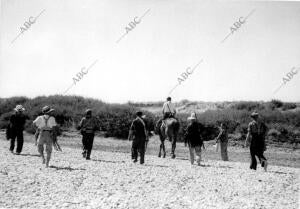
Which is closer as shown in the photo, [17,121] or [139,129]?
[139,129]

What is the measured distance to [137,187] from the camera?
11766 mm

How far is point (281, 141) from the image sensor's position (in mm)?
30328

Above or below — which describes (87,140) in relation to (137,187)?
above

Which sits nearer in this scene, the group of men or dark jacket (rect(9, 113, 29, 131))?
the group of men

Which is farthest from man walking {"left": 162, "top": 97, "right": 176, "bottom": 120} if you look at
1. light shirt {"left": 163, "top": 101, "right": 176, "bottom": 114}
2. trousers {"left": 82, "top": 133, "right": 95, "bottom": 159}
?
trousers {"left": 82, "top": 133, "right": 95, "bottom": 159}

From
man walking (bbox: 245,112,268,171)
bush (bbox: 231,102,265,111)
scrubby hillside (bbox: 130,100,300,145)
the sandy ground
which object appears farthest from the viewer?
bush (bbox: 231,102,265,111)

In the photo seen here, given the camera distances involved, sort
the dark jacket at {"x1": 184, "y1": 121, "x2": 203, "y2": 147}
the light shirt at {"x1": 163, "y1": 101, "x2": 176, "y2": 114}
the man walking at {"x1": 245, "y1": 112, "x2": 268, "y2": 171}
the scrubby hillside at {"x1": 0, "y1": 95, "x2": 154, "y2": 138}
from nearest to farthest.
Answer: the man walking at {"x1": 245, "y1": 112, "x2": 268, "y2": 171} → the dark jacket at {"x1": 184, "y1": 121, "x2": 203, "y2": 147} → the light shirt at {"x1": 163, "y1": 101, "x2": 176, "y2": 114} → the scrubby hillside at {"x1": 0, "y1": 95, "x2": 154, "y2": 138}

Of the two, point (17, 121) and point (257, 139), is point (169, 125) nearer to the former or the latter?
point (257, 139)

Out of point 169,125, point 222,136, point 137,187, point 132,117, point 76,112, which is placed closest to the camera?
point 137,187

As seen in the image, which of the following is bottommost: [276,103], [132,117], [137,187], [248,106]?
[137,187]

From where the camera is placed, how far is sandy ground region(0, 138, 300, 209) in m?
Result: 10.1

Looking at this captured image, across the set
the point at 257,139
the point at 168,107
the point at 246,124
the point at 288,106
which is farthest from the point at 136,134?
the point at 288,106

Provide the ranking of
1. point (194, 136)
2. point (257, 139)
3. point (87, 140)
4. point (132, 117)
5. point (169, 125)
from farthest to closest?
1. point (132, 117)
2. point (169, 125)
3. point (87, 140)
4. point (194, 136)
5. point (257, 139)

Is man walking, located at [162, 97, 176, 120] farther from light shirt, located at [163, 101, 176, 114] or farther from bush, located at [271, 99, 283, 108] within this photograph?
bush, located at [271, 99, 283, 108]
